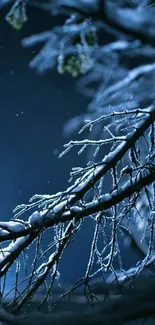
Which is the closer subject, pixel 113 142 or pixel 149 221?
pixel 113 142

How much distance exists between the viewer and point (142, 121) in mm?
3383

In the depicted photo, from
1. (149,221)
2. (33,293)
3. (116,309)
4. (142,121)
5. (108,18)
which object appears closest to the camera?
(116,309)

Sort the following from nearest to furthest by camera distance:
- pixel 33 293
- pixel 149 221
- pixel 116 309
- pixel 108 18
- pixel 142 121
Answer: pixel 116 309 → pixel 108 18 → pixel 142 121 → pixel 33 293 → pixel 149 221

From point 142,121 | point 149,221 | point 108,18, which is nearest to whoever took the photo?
point 108,18

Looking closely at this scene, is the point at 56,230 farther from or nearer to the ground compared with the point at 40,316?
farther from the ground

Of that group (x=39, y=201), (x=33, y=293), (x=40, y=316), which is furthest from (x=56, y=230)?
(x=40, y=316)

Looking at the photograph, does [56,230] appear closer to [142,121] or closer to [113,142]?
[113,142]

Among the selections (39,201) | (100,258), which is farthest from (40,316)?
(100,258)

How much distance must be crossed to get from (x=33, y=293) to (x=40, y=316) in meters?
2.94

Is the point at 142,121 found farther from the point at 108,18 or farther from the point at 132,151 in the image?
the point at 108,18

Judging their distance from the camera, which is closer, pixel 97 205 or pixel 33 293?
pixel 97 205

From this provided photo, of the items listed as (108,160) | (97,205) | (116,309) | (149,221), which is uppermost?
(108,160)

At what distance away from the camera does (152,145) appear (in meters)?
3.72

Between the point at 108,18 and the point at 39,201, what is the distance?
2.18 meters
